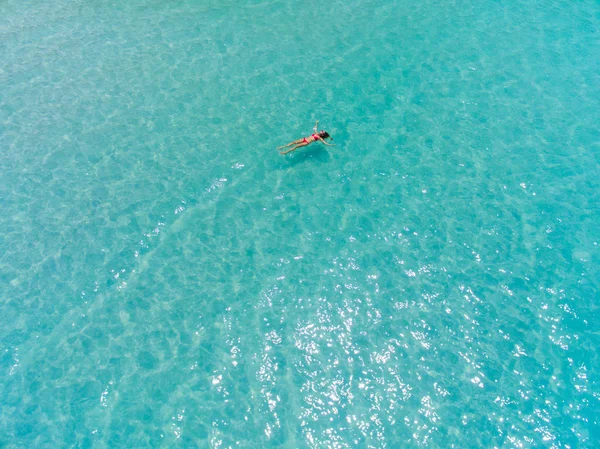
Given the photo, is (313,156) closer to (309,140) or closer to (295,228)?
(309,140)

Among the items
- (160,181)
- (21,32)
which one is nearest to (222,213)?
(160,181)

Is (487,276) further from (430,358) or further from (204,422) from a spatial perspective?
(204,422)

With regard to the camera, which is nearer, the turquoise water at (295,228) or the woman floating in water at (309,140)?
the turquoise water at (295,228)

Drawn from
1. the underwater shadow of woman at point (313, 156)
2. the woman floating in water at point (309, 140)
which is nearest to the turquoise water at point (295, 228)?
the underwater shadow of woman at point (313, 156)

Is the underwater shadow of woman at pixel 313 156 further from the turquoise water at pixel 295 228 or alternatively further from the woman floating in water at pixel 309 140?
the woman floating in water at pixel 309 140

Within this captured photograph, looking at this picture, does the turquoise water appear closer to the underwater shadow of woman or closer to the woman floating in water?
the underwater shadow of woman

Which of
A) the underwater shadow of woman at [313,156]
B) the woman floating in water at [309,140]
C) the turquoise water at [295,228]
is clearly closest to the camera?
the turquoise water at [295,228]

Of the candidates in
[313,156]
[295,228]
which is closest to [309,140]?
[313,156]

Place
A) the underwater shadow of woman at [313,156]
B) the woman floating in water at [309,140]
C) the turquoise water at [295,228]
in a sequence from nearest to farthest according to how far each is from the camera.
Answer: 1. the turquoise water at [295,228]
2. the woman floating in water at [309,140]
3. the underwater shadow of woman at [313,156]
